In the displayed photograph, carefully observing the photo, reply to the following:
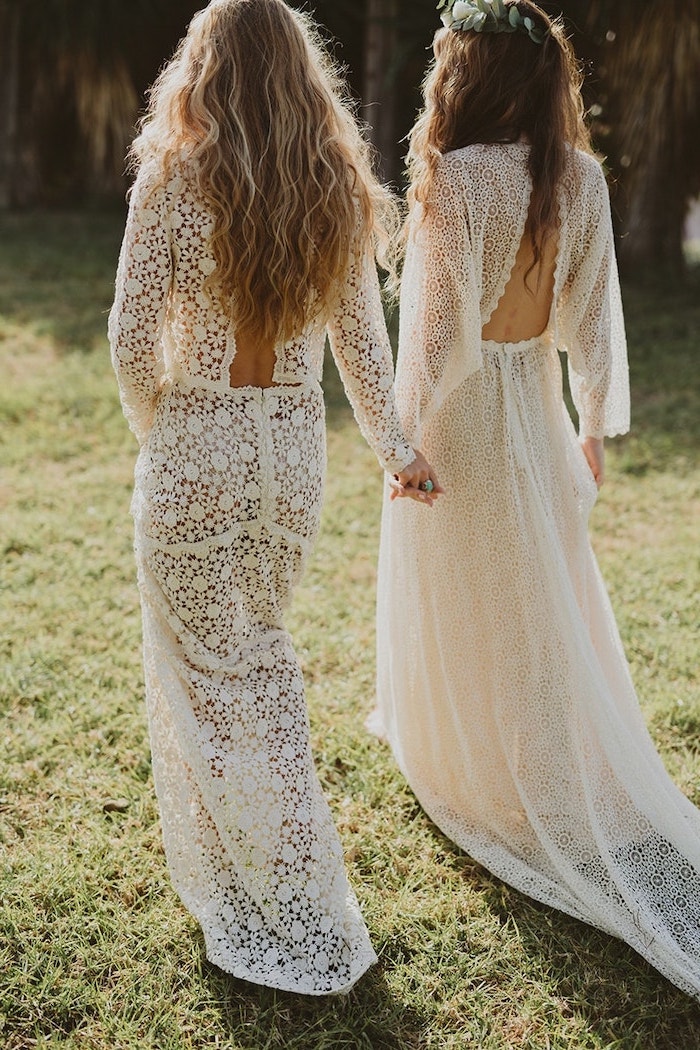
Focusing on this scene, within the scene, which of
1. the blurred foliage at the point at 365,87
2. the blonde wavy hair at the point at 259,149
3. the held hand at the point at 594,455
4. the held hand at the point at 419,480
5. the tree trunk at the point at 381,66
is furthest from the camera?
the tree trunk at the point at 381,66

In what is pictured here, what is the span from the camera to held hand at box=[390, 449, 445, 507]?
2574 millimetres

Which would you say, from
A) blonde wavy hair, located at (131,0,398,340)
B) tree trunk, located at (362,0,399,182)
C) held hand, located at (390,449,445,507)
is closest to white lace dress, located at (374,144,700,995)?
held hand, located at (390,449,445,507)

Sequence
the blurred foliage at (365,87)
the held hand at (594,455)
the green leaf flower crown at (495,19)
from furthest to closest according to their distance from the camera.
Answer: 1. the blurred foliage at (365,87)
2. the held hand at (594,455)
3. the green leaf flower crown at (495,19)

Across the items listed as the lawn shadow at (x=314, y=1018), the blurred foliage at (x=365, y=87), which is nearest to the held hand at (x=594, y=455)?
the lawn shadow at (x=314, y=1018)

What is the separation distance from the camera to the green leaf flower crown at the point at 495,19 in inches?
96.7

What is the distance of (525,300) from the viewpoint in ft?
8.84

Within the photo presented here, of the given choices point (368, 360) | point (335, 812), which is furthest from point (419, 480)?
point (335, 812)

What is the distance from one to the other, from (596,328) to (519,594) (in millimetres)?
745

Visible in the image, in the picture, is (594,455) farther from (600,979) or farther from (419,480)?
(600,979)

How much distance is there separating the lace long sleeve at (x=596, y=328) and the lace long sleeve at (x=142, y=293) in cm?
112

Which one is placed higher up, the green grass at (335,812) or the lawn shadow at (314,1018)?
the green grass at (335,812)

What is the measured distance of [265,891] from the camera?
2393 mm

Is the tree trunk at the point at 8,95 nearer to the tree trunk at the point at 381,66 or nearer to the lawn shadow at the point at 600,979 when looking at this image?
the tree trunk at the point at 381,66

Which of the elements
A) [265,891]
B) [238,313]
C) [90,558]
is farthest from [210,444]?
[90,558]
